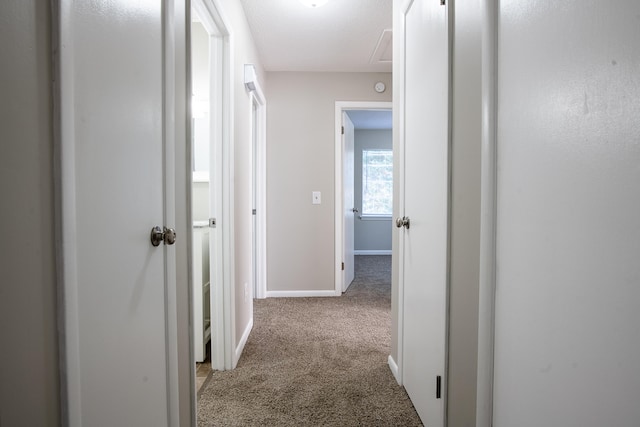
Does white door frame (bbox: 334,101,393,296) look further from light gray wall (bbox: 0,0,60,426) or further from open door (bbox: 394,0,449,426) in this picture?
light gray wall (bbox: 0,0,60,426)

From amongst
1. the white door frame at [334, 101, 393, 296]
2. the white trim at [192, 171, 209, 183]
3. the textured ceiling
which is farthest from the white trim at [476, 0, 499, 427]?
the white door frame at [334, 101, 393, 296]

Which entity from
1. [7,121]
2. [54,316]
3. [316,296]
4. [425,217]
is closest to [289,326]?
[316,296]

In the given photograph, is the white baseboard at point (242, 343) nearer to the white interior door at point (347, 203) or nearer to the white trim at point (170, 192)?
the white trim at point (170, 192)

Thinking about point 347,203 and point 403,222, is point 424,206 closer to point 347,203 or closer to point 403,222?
point 403,222

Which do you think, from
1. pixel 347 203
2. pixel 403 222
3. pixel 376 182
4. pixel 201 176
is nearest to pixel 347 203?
pixel 347 203

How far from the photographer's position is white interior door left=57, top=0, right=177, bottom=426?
64 centimetres

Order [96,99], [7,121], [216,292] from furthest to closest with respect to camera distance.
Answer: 1. [216,292]
2. [96,99]
3. [7,121]

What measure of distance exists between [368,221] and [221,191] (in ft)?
17.0

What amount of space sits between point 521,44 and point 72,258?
1.06 metres

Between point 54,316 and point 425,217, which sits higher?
point 425,217

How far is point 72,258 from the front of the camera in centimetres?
64

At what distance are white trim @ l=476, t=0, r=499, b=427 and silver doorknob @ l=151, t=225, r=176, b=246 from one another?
90 centimetres

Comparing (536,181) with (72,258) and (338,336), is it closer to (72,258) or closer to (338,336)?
(72,258)

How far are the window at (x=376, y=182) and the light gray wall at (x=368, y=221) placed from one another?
102mm
